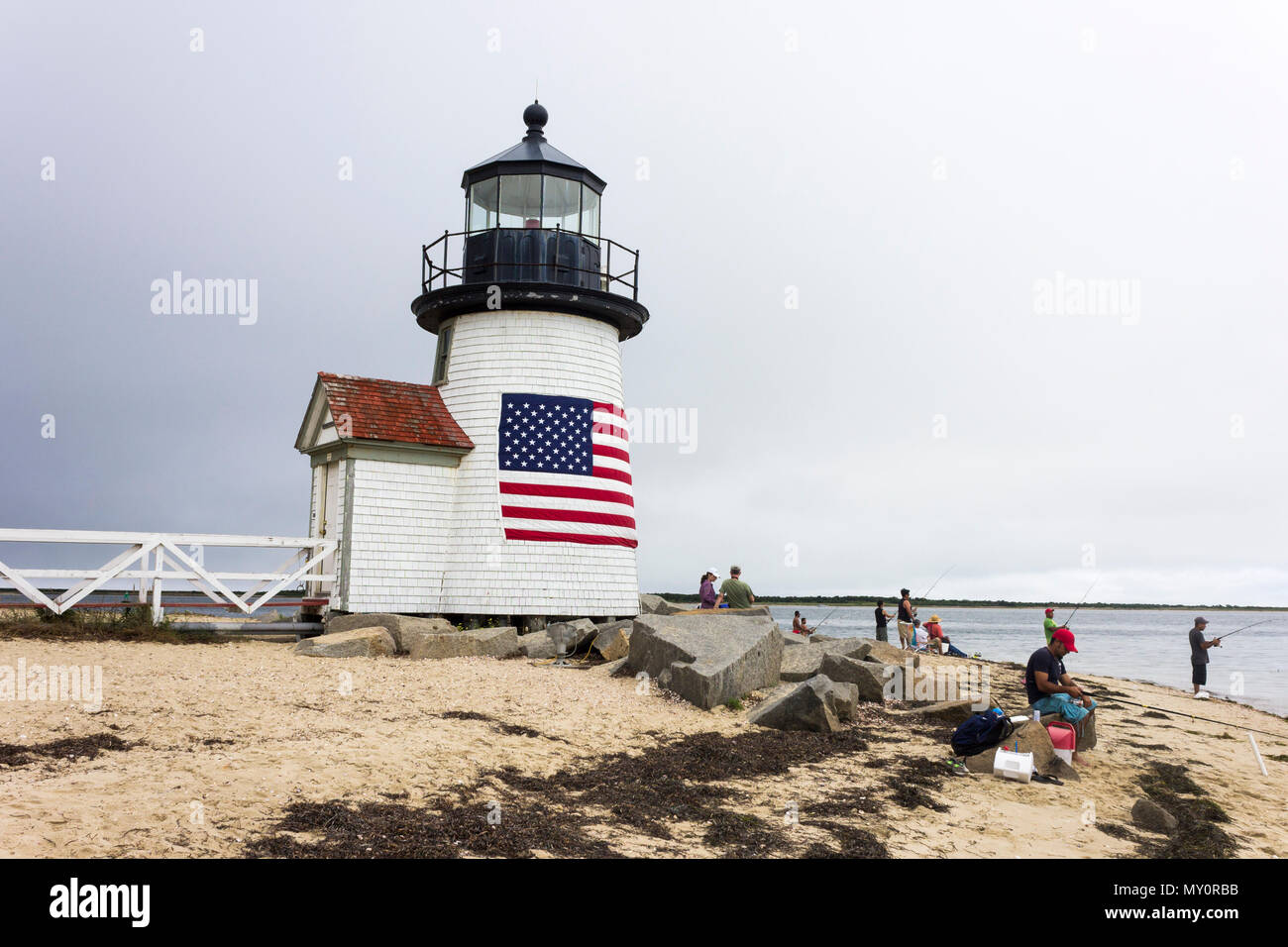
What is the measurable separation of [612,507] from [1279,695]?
59.3 ft

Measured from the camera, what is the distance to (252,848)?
17.4 feet

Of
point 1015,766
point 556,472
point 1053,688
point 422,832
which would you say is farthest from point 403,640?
point 1053,688

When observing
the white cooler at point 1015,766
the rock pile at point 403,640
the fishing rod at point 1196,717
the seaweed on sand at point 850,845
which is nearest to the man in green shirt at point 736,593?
the rock pile at point 403,640

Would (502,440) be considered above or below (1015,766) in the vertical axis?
above

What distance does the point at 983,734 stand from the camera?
9453mm

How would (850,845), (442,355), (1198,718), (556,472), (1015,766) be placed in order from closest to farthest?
1. (850,845)
2. (1015,766)
3. (1198,718)
4. (556,472)
5. (442,355)

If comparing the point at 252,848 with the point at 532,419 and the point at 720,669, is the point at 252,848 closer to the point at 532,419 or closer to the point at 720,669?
the point at 720,669

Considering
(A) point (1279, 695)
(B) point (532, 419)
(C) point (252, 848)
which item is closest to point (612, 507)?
(B) point (532, 419)

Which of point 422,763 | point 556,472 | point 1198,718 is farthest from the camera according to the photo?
point 556,472

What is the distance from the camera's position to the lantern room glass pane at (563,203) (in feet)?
62.6

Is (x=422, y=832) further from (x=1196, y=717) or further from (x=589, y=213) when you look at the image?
(x=589, y=213)

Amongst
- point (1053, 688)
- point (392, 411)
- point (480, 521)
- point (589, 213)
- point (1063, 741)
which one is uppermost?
point (589, 213)

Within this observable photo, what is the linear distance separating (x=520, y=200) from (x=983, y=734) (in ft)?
46.4

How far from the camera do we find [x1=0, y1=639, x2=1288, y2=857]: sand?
5.78 m
